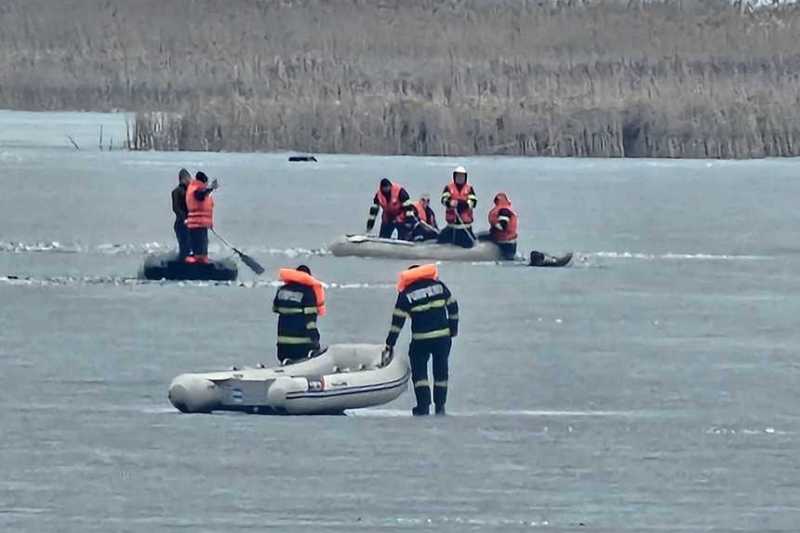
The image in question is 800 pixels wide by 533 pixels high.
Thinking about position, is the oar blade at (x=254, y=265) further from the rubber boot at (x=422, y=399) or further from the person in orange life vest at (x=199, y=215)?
the rubber boot at (x=422, y=399)

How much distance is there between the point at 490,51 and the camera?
2245 inches

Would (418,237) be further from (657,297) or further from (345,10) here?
(345,10)

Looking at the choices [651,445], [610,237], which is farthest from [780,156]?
[651,445]

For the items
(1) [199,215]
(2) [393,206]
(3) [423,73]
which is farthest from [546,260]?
(3) [423,73]

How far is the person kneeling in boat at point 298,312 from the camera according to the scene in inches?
647

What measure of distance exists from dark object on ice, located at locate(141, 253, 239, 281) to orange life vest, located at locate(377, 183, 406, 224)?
2923mm

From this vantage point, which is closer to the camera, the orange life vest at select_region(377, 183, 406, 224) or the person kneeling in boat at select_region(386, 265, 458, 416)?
the person kneeling in boat at select_region(386, 265, 458, 416)

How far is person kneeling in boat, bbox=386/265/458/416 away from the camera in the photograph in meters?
16.0

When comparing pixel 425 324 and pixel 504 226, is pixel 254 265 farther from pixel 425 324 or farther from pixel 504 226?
pixel 425 324

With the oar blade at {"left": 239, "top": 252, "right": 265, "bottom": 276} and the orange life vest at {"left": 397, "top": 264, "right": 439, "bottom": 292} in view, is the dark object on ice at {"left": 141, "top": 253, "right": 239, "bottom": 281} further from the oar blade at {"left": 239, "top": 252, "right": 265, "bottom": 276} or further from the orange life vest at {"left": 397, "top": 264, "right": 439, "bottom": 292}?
the orange life vest at {"left": 397, "top": 264, "right": 439, "bottom": 292}

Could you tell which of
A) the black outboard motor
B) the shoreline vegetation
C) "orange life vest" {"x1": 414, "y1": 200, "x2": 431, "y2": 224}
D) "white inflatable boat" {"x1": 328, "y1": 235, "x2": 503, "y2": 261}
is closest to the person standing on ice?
"white inflatable boat" {"x1": 328, "y1": 235, "x2": 503, "y2": 261}

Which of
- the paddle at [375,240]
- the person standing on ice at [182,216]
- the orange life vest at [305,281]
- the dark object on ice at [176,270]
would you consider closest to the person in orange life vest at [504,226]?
the paddle at [375,240]

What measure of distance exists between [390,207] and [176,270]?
3.70 m

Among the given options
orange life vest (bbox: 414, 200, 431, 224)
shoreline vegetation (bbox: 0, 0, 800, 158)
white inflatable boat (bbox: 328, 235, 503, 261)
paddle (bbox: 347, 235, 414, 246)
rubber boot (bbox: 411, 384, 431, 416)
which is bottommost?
rubber boot (bbox: 411, 384, 431, 416)
